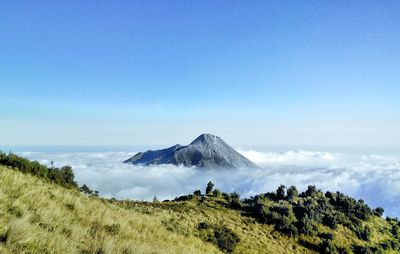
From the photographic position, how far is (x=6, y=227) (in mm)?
7859

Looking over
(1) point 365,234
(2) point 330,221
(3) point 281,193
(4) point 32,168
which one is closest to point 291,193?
(3) point 281,193

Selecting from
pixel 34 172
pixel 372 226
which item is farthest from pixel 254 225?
pixel 372 226

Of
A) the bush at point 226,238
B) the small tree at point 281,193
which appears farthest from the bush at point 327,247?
the small tree at point 281,193

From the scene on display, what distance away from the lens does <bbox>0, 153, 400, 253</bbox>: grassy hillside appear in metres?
8.93

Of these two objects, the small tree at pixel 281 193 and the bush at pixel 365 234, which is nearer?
the bush at pixel 365 234

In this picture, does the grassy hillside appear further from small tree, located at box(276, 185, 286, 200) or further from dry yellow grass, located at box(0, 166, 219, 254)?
small tree, located at box(276, 185, 286, 200)

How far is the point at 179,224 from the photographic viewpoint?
94.7ft

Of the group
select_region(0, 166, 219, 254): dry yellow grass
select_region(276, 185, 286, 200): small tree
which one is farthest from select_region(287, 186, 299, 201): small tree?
select_region(0, 166, 219, 254): dry yellow grass

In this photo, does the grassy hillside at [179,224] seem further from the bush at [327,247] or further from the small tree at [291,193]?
the small tree at [291,193]

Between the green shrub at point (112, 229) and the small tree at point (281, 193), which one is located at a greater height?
the green shrub at point (112, 229)

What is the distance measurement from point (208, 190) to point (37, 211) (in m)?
64.2

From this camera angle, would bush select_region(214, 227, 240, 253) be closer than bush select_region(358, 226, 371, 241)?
Yes

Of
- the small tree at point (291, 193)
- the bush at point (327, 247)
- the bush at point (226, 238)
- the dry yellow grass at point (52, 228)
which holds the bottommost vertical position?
the bush at point (327, 247)

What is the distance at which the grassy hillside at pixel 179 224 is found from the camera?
29.3 feet
